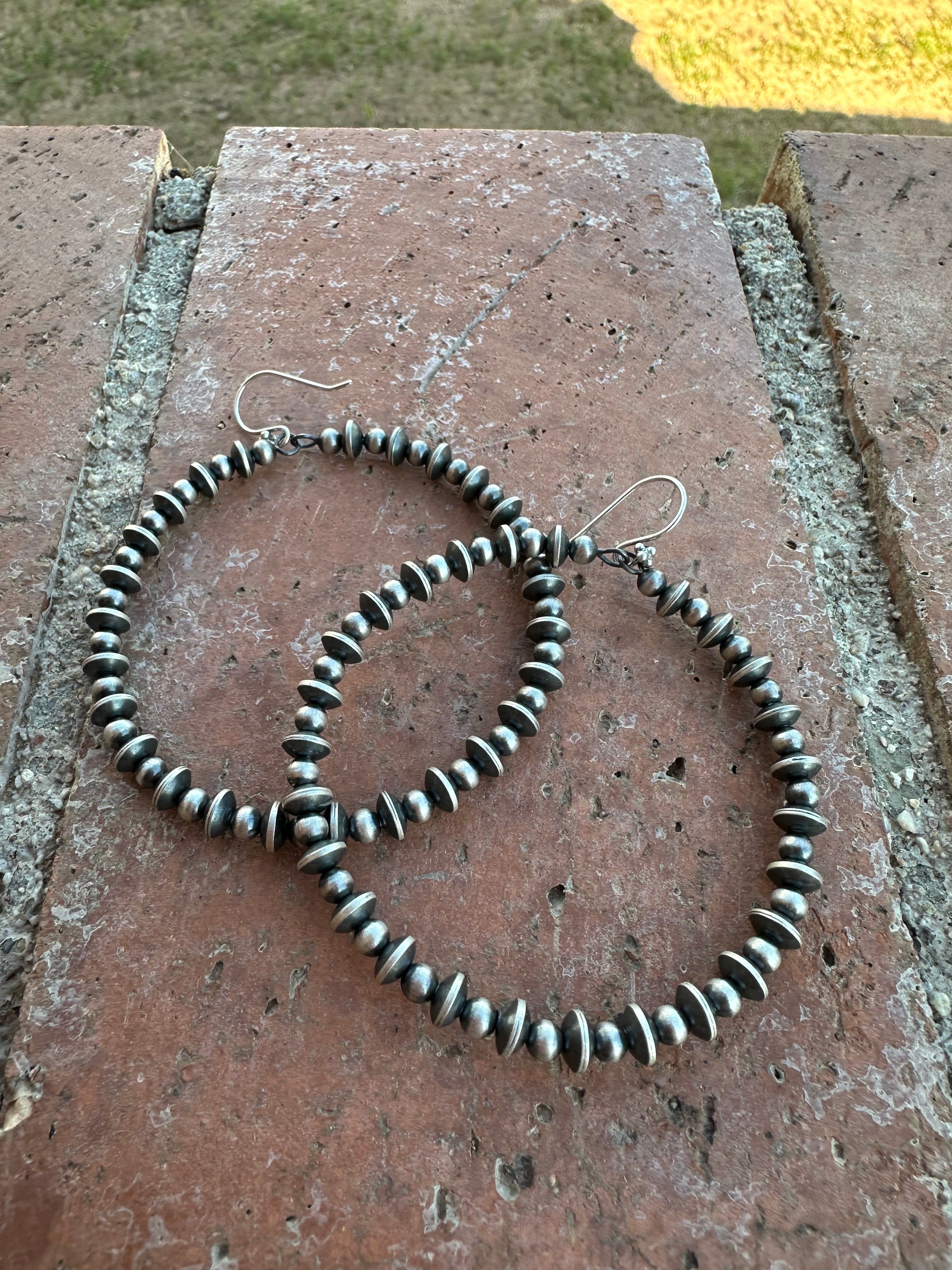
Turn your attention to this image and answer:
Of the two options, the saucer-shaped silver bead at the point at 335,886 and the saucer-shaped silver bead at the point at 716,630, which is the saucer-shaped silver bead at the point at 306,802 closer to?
the saucer-shaped silver bead at the point at 335,886

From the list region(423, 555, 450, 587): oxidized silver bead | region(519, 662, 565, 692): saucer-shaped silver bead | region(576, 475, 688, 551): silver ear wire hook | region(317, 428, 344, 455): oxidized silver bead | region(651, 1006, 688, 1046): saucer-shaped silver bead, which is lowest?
region(651, 1006, 688, 1046): saucer-shaped silver bead

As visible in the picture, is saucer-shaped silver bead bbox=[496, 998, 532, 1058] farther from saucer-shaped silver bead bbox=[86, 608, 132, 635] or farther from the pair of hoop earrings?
saucer-shaped silver bead bbox=[86, 608, 132, 635]

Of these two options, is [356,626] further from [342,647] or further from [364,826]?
[364,826]

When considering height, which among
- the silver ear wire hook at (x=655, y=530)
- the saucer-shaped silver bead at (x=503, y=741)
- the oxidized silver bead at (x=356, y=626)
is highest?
the silver ear wire hook at (x=655, y=530)

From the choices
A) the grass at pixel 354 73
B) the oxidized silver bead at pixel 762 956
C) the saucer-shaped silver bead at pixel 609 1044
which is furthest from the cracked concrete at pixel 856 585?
the grass at pixel 354 73

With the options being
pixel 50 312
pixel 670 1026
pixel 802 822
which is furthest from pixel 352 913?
pixel 50 312

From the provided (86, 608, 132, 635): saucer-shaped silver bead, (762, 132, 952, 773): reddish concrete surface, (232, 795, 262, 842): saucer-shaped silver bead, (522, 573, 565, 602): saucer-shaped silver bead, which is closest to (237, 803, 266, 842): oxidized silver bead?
(232, 795, 262, 842): saucer-shaped silver bead

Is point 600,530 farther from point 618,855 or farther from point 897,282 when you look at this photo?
point 897,282

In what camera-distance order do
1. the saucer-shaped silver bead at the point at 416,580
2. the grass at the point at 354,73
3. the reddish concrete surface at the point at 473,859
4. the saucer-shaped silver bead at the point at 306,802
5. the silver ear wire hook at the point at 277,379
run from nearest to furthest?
the reddish concrete surface at the point at 473,859 < the saucer-shaped silver bead at the point at 306,802 < the saucer-shaped silver bead at the point at 416,580 < the silver ear wire hook at the point at 277,379 < the grass at the point at 354,73
